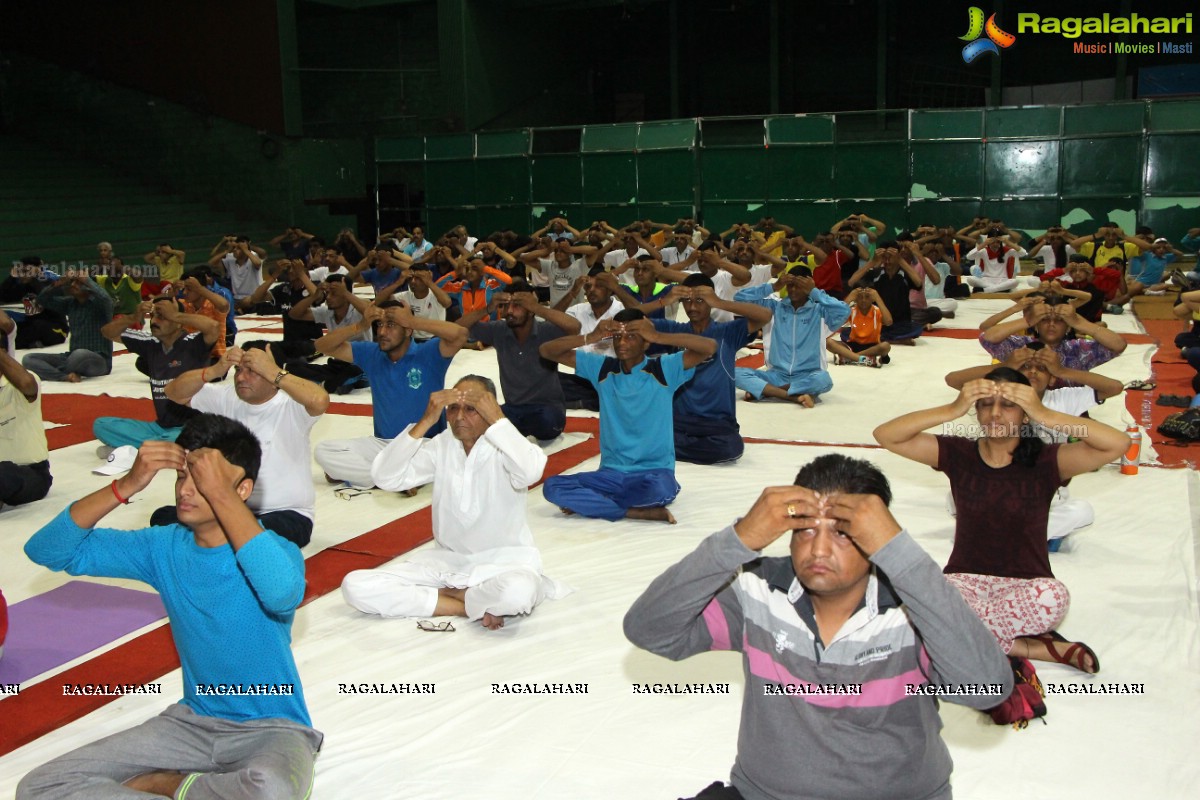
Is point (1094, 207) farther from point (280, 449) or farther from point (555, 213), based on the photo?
point (280, 449)

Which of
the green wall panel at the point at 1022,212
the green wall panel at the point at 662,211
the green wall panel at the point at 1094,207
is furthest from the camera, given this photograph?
the green wall panel at the point at 662,211

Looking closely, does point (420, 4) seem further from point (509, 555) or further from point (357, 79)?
point (509, 555)

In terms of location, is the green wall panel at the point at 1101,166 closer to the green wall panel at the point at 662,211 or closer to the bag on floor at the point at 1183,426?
the green wall panel at the point at 662,211

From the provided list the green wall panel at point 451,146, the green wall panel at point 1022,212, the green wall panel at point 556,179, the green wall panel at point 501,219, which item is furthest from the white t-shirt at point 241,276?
the green wall panel at point 1022,212

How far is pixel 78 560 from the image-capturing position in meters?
3.25

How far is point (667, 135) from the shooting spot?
21031 mm

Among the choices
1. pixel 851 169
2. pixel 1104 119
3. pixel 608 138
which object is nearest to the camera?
pixel 1104 119

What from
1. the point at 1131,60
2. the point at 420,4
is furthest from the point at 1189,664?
the point at 420,4

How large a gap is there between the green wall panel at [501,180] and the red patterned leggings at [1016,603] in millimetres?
18934

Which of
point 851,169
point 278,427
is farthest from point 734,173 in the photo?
point 278,427

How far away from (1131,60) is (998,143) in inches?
235

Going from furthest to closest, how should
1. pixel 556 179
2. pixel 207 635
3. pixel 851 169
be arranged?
1. pixel 556 179
2. pixel 851 169
3. pixel 207 635

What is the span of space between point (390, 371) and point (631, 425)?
66.1 inches

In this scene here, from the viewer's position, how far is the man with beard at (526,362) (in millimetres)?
7980
